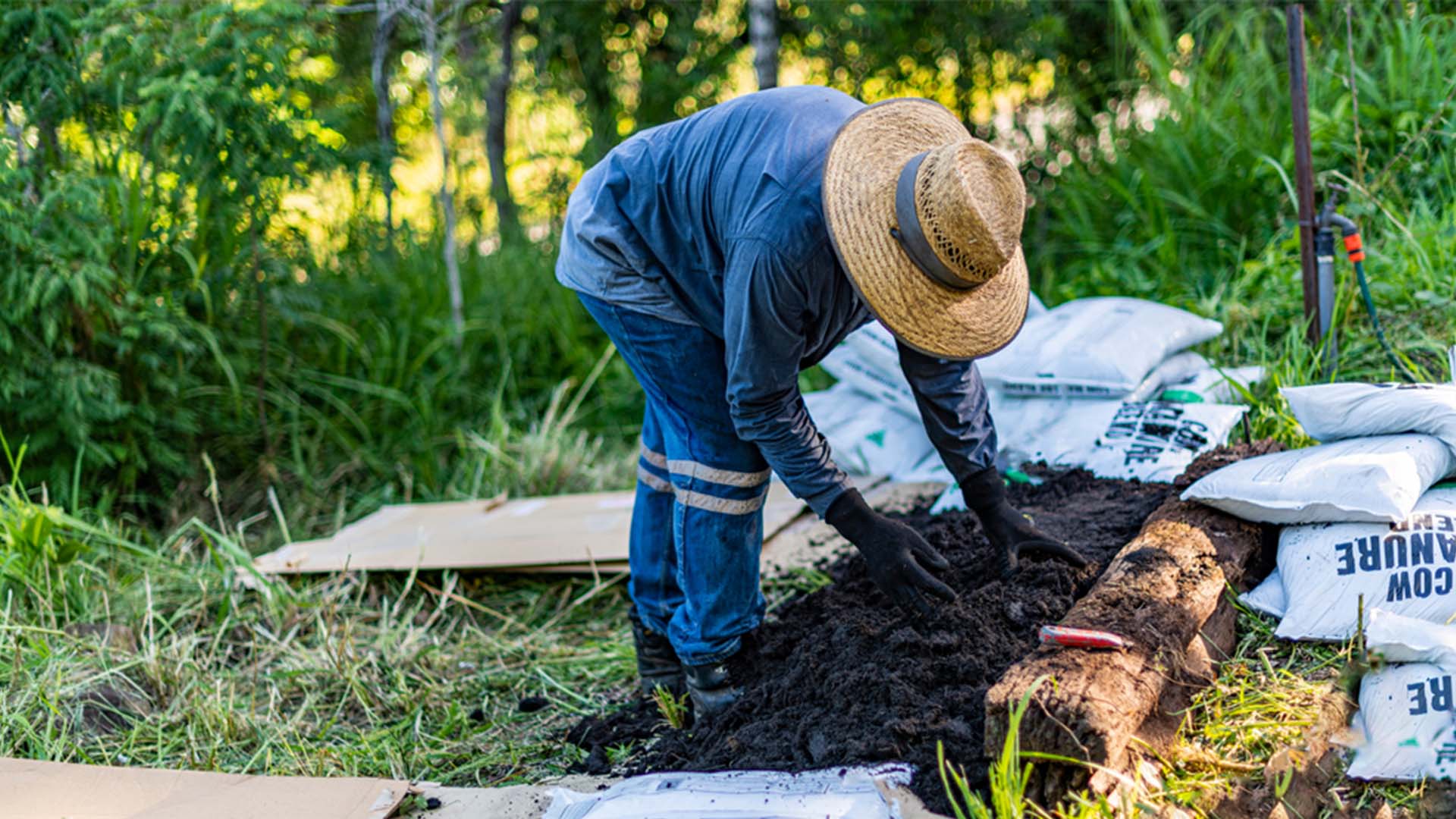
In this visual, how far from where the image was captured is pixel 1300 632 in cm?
234

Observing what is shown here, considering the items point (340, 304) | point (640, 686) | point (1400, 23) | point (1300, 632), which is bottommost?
point (640, 686)

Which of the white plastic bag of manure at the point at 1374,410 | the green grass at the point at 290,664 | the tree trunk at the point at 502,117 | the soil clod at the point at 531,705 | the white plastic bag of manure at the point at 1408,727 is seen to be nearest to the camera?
the white plastic bag of manure at the point at 1408,727

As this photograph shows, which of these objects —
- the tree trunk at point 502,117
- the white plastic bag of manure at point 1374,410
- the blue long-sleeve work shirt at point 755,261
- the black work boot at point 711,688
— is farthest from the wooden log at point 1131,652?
the tree trunk at point 502,117

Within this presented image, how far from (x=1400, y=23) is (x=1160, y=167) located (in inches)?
38.2

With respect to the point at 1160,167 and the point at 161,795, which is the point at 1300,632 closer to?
the point at 161,795

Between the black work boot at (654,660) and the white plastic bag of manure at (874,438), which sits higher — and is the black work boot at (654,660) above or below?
below

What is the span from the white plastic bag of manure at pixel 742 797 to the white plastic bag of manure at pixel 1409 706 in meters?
0.81

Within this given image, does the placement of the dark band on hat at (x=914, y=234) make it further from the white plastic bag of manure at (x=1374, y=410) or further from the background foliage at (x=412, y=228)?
the background foliage at (x=412, y=228)

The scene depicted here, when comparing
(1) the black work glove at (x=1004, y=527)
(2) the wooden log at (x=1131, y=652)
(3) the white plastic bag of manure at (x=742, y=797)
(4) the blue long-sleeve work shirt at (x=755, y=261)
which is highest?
(4) the blue long-sleeve work shirt at (x=755, y=261)

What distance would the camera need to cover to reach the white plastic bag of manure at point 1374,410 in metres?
2.44

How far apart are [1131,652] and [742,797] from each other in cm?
72

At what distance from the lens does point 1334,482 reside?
2355 millimetres

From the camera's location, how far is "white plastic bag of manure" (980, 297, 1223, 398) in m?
3.53

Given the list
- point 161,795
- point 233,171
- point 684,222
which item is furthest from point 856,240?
point 233,171
